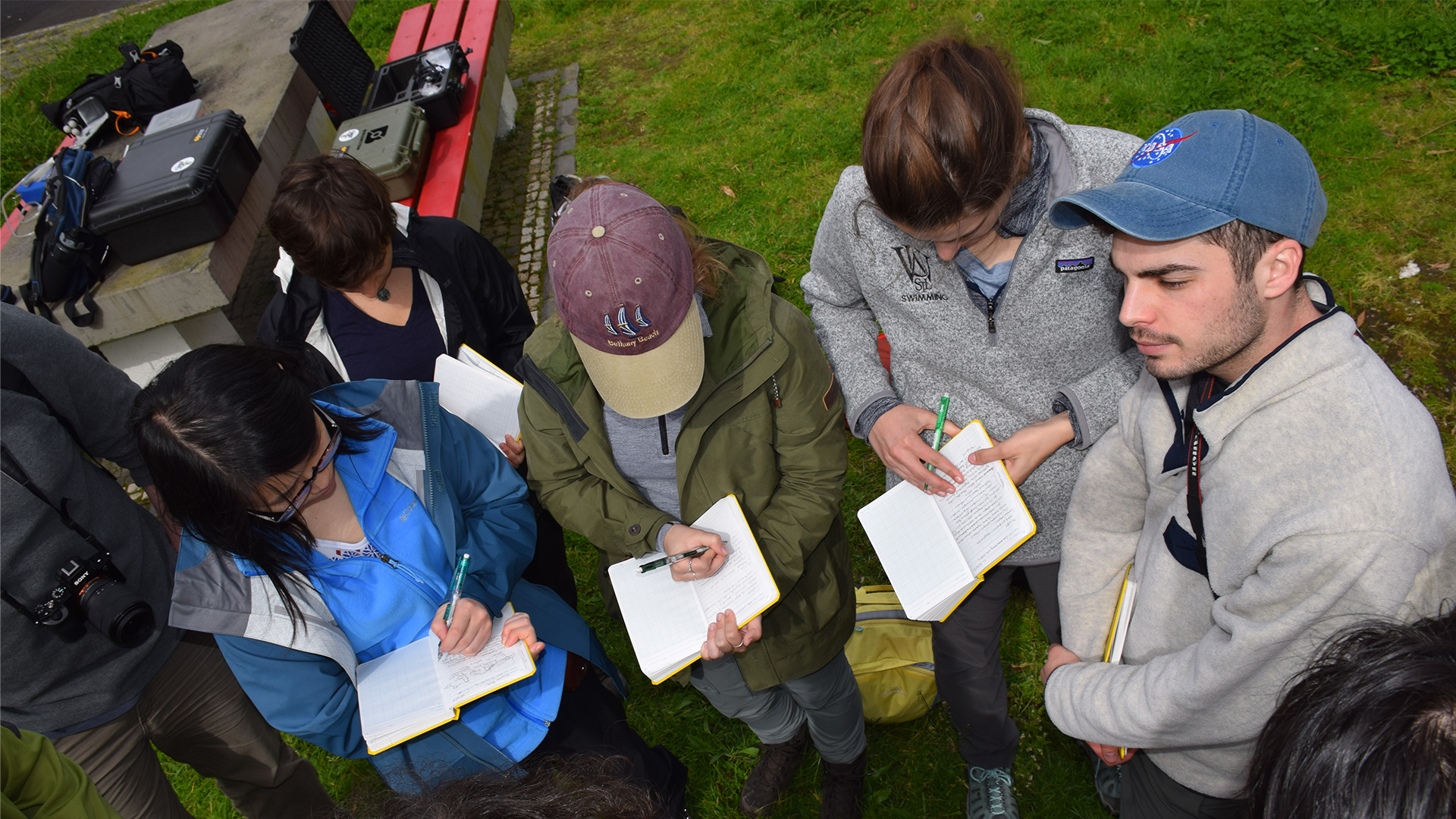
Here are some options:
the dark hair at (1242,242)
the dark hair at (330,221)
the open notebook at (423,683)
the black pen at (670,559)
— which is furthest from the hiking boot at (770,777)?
the dark hair at (330,221)

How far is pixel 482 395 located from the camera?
288 centimetres

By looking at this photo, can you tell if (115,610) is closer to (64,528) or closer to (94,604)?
(94,604)

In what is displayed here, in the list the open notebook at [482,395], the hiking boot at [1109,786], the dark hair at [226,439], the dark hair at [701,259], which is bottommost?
the hiking boot at [1109,786]

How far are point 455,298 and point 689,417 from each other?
146 cm

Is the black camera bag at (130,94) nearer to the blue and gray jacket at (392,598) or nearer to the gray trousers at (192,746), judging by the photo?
the gray trousers at (192,746)

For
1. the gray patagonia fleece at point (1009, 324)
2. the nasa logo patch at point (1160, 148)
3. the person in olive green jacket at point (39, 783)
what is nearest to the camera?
the nasa logo patch at point (1160, 148)

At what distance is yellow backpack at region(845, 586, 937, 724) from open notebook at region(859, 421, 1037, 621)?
799mm

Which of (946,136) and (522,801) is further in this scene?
(946,136)

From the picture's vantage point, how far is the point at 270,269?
698 cm

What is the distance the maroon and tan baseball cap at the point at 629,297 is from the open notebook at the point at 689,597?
417 mm

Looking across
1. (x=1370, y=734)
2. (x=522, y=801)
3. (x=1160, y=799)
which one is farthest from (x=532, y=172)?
(x=1370, y=734)

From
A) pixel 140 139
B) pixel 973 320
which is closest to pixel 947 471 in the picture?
pixel 973 320

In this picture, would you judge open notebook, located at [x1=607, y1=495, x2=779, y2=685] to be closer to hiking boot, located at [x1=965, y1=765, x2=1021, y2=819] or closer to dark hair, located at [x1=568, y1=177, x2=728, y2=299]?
dark hair, located at [x1=568, y1=177, x2=728, y2=299]

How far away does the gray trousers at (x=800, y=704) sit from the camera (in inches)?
101
